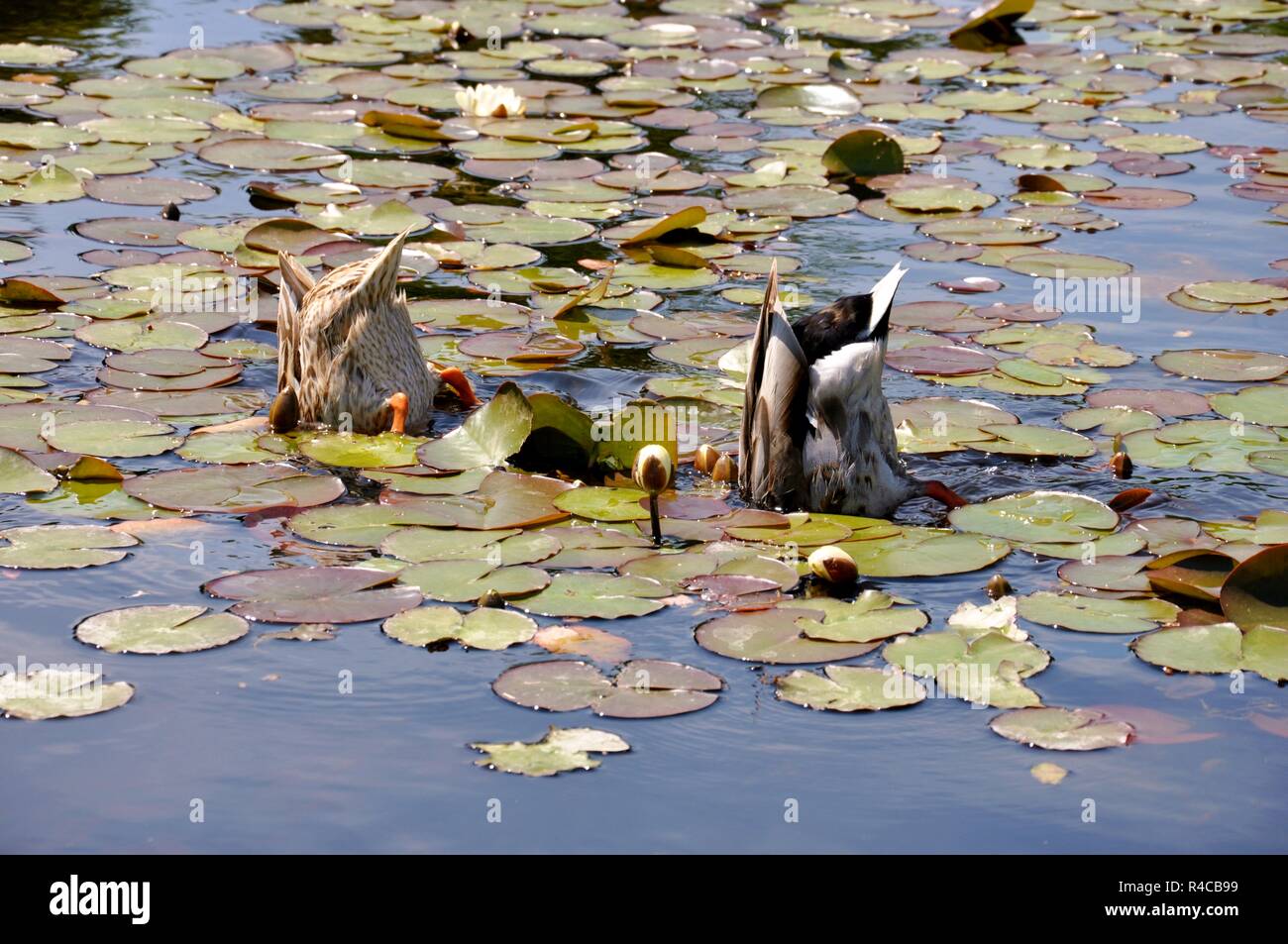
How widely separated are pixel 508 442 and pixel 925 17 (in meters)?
7.01

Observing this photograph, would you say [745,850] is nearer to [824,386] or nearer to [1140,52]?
[824,386]

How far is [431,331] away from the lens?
6.54m

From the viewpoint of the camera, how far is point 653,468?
4547 mm

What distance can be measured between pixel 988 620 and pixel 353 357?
7.86 feet

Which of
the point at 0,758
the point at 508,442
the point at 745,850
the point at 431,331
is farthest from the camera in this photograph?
the point at 431,331

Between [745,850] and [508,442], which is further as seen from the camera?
[508,442]

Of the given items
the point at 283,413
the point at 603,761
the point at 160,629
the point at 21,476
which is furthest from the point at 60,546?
the point at 603,761

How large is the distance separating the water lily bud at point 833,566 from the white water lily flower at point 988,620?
Answer: 31 centimetres

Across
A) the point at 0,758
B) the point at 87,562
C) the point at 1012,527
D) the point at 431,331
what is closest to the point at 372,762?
→ the point at 0,758

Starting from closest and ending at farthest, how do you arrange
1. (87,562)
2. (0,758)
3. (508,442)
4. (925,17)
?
(0,758), (87,562), (508,442), (925,17)

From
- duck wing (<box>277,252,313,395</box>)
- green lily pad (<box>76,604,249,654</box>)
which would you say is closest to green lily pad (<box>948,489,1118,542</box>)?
green lily pad (<box>76,604,249,654</box>)

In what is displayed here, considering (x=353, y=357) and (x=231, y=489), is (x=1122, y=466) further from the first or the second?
(x=231, y=489)

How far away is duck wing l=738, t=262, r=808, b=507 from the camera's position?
16.3 ft
